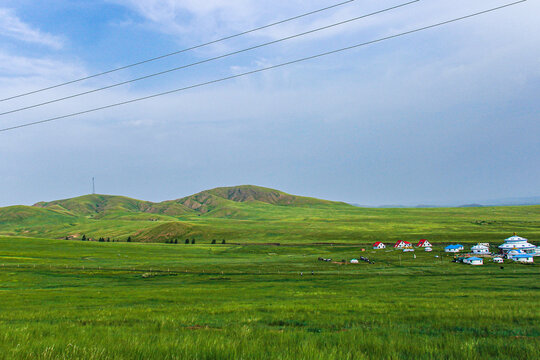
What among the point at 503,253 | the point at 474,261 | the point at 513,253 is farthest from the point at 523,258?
the point at 474,261

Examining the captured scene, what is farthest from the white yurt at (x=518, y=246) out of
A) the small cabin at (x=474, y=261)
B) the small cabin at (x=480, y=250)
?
the small cabin at (x=474, y=261)

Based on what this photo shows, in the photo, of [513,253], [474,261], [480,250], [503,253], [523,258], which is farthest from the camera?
[480,250]

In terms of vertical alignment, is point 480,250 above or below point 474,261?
below

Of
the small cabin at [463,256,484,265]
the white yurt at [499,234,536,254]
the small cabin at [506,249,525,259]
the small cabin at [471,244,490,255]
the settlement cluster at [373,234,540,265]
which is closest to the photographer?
the small cabin at [463,256,484,265]

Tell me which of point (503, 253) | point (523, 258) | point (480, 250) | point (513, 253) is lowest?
point (503, 253)

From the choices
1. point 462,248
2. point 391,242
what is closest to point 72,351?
point 462,248

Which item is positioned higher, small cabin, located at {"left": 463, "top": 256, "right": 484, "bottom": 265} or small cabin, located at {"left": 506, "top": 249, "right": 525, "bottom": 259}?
small cabin, located at {"left": 463, "top": 256, "right": 484, "bottom": 265}

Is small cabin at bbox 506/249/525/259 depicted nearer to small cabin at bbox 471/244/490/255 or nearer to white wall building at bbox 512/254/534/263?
white wall building at bbox 512/254/534/263

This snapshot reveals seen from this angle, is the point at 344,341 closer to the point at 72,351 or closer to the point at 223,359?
the point at 223,359

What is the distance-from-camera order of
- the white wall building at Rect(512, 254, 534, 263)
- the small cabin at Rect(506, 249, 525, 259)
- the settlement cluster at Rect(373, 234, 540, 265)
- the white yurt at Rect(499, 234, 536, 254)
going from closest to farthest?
the settlement cluster at Rect(373, 234, 540, 265)
the white wall building at Rect(512, 254, 534, 263)
the small cabin at Rect(506, 249, 525, 259)
the white yurt at Rect(499, 234, 536, 254)

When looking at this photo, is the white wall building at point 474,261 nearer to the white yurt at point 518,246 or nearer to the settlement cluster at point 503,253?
the settlement cluster at point 503,253

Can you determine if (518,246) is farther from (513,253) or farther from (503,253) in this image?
(513,253)

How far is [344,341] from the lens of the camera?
275 inches

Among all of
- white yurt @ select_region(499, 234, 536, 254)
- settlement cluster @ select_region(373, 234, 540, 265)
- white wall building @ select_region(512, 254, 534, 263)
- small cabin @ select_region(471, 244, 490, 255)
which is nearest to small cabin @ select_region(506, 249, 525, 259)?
settlement cluster @ select_region(373, 234, 540, 265)
